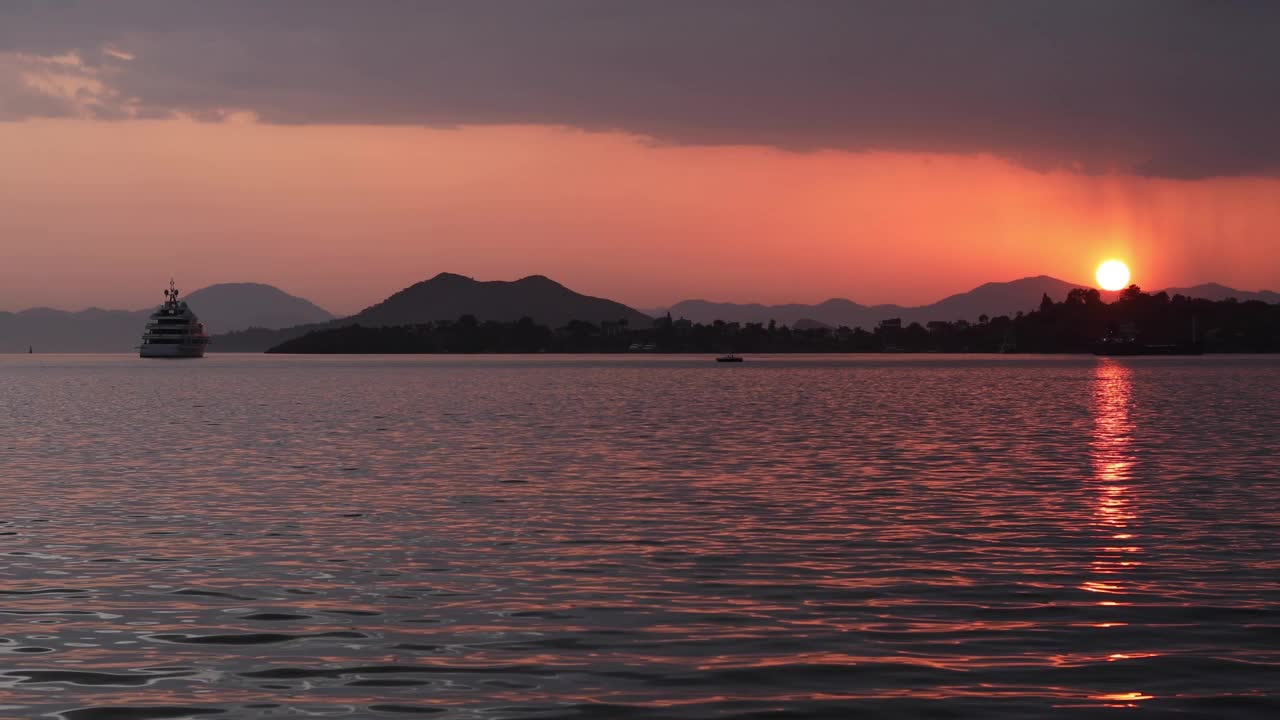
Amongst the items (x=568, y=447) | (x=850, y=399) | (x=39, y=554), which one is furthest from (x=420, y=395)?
(x=39, y=554)

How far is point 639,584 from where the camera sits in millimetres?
23672

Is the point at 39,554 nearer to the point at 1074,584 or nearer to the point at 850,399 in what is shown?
the point at 1074,584

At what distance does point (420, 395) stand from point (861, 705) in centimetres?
12371

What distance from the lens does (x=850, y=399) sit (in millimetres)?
123000

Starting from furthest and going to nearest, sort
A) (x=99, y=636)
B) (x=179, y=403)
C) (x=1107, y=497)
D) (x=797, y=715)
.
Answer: (x=179, y=403) < (x=1107, y=497) < (x=99, y=636) < (x=797, y=715)

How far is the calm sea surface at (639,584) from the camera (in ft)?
53.0

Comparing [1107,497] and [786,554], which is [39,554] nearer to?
[786,554]

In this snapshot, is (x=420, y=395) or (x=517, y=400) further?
(x=420, y=395)

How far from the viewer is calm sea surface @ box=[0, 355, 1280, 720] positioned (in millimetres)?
16156

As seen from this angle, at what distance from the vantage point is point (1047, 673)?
17016 millimetres

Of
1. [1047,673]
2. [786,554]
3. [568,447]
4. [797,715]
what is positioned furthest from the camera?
[568,447]

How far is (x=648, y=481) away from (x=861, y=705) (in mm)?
27974

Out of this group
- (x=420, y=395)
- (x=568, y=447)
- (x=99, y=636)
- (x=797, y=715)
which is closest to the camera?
(x=797, y=715)

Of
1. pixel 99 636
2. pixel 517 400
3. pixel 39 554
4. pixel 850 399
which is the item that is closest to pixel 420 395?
pixel 517 400
